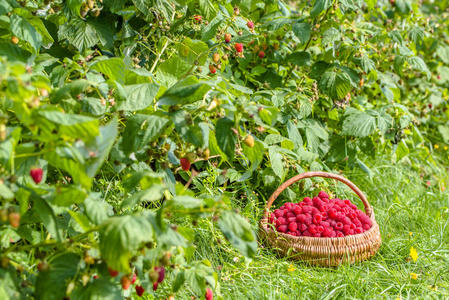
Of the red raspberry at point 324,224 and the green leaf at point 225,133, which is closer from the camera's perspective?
the green leaf at point 225,133

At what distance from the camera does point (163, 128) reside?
4.55 ft

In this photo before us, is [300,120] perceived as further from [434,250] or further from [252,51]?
[434,250]

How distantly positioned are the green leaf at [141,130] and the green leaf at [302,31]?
48.7 inches

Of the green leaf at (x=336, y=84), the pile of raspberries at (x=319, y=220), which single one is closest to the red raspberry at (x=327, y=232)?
the pile of raspberries at (x=319, y=220)

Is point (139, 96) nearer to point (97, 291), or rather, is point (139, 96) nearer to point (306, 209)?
point (97, 291)

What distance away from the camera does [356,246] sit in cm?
197

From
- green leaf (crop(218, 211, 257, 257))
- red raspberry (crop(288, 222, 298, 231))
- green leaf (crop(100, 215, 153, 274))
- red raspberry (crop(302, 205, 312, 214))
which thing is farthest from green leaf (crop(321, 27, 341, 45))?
green leaf (crop(100, 215, 153, 274))

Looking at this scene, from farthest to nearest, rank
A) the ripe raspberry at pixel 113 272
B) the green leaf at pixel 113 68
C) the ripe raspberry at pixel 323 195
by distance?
the ripe raspberry at pixel 323 195 < the green leaf at pixel 113 68 < the ripe raspberry at pixel 113 272

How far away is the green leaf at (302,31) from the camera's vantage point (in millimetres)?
2388

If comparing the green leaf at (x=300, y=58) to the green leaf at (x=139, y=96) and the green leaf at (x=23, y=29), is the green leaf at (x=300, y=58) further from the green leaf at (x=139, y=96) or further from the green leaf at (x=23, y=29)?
the green leaf at (x=23, y=29)

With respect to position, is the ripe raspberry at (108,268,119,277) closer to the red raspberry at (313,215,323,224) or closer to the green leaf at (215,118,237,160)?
the green leaf at (215,118,237,160)

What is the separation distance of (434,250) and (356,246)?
1.38 feet

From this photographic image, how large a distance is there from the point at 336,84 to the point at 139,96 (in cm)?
128

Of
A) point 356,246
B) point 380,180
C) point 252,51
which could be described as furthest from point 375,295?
point 252,51
